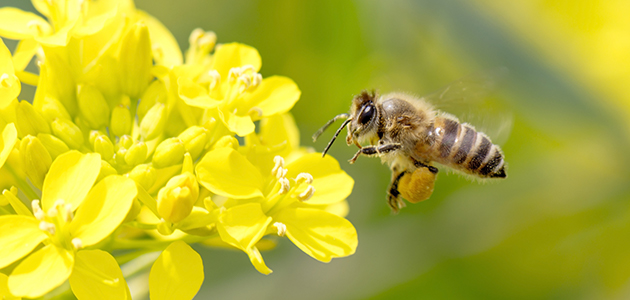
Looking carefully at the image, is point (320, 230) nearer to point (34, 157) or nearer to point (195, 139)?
point (195, 139)

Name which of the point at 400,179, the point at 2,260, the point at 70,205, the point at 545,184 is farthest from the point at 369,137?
the point at 545,184

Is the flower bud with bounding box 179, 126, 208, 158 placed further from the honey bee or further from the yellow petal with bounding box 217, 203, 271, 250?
the honey bee

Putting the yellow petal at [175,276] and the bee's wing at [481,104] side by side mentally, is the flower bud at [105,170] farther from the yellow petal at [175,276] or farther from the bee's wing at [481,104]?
the bee's wing at [481,104]

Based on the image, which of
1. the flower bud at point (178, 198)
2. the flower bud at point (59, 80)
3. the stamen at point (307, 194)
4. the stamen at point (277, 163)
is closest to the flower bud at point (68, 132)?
the flower bud at point (59, 80)

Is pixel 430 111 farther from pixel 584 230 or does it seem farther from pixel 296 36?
pixel 584 230

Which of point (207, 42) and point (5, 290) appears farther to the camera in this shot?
point (207, 42)

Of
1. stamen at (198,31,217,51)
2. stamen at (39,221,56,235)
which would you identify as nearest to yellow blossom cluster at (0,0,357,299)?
stamen at (39,221,56,235)

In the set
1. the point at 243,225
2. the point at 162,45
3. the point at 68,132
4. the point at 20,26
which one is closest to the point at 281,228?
the point at 243,225
